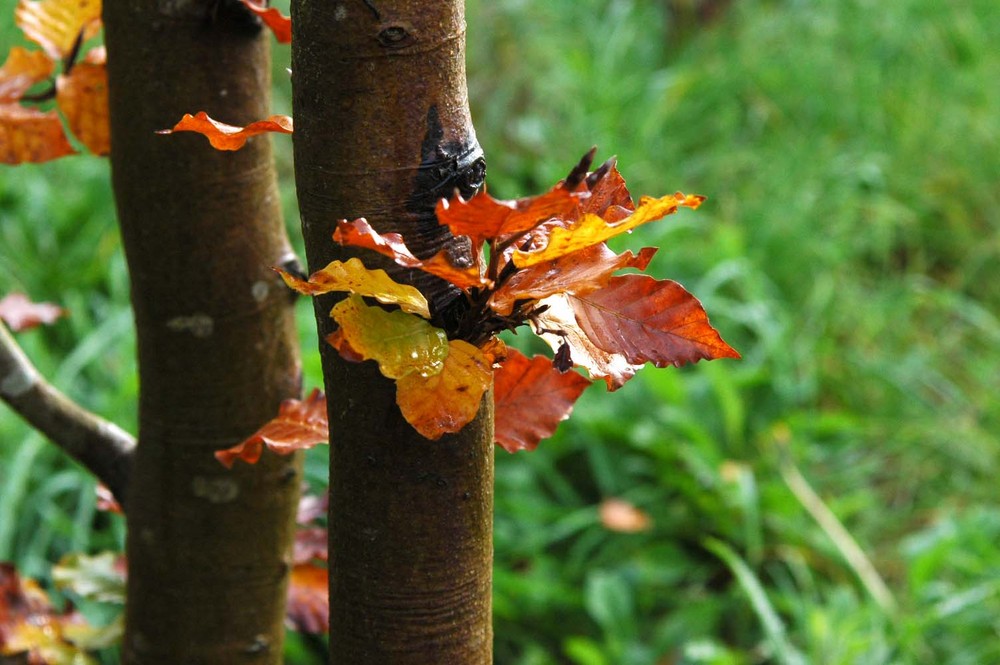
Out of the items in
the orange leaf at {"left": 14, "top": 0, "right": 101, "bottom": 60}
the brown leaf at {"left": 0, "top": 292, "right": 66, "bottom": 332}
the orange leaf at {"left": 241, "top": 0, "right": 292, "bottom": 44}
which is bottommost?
the brown leaf at {"left": 0, "top": 292, "right": 66, "bottom": 332}

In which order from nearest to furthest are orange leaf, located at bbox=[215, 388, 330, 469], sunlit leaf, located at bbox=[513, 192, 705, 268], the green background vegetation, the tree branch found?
sunlit leaf, located at bbox=[513, 192, 705, 268] → orange leaf, located at bbox=[215, 388, 330, 469] → the tree branch → the green background vegetation

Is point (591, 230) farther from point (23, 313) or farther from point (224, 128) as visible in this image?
point (23, 313)

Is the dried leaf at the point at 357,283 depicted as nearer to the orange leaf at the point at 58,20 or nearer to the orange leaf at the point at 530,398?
the orange leaf at the point at 530,398

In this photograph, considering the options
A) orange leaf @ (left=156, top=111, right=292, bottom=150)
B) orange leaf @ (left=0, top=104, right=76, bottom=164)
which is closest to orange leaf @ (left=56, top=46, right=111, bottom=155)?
orange leaf @ (left=0, top=104, right=76, bottom=164)

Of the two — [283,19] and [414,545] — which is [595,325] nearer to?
[414,545]

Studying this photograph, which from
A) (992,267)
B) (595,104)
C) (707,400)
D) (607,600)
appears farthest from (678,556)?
(595,104)

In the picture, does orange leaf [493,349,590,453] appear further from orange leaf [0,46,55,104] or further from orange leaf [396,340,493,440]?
orange leaf [0,46,55,104]

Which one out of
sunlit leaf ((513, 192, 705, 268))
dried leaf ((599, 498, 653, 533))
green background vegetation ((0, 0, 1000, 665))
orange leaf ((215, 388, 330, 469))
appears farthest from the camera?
dried leaf ((599, 498, 653, 533))
